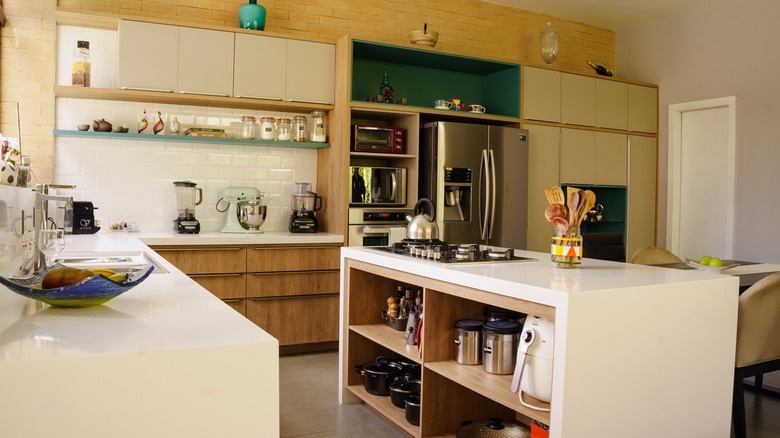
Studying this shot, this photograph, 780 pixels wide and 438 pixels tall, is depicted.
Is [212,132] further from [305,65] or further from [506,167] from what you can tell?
[506,167]

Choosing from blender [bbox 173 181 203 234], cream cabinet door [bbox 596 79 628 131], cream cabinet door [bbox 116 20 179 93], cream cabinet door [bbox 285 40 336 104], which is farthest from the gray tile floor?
cream cabinet door [bbox 596 79 628 131]

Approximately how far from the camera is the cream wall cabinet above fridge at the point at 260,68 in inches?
183

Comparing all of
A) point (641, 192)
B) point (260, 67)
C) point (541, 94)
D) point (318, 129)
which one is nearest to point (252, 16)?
point (260, 67)

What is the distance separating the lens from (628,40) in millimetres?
6773

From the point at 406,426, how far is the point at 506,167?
2.93 m

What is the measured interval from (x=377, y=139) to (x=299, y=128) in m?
0.64

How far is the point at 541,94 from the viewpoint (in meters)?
5.70

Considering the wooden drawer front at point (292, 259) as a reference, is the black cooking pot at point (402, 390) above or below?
below

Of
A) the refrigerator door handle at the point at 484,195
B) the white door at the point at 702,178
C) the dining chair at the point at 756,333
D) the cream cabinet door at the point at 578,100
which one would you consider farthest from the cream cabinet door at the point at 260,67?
the white door at the point at 702,178

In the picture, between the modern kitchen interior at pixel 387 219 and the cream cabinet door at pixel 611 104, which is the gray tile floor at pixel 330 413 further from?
the cream cabinet door at pixel 611 104

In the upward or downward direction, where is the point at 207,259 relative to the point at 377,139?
downward

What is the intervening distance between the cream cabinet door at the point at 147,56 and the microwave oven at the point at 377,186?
1474 mm

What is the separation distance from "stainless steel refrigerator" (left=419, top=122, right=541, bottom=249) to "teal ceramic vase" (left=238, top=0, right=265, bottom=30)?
1525mm

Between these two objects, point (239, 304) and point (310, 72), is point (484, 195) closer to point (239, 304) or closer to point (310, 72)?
point (310, 72)
